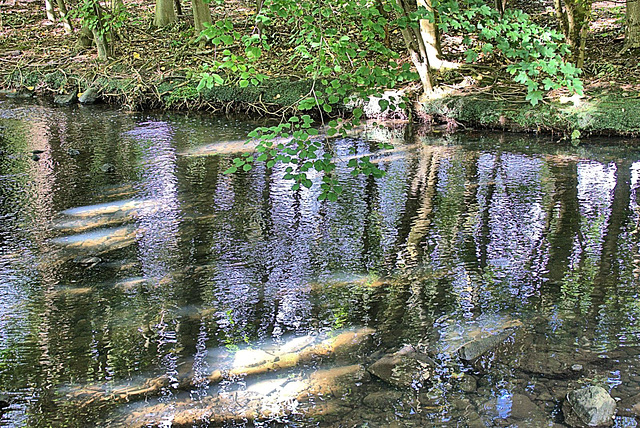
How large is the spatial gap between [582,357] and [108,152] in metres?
7.65

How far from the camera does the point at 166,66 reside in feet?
45.1

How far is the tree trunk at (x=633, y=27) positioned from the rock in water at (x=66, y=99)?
11190 mm

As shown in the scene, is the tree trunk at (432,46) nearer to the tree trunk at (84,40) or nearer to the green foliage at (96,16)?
the green foliage at (96,16)

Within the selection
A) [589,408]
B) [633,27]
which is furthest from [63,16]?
[589,408]

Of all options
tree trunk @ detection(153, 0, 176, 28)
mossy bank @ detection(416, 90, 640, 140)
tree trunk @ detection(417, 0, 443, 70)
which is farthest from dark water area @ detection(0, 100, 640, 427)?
tree trunk @ detection(153, 0, 176, 28)

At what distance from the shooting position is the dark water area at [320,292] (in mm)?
3736

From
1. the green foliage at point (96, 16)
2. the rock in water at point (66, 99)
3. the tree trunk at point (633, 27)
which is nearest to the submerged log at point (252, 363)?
the green foliage at point (96, 16)

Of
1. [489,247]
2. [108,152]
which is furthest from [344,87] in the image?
[108,152]

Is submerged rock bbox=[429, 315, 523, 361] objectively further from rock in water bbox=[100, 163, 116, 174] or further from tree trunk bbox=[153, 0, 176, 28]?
tree trunk bbox=[153, 0, 176, 28]

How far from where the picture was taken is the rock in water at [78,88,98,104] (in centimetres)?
1341

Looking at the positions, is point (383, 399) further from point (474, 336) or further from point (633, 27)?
point (633, 27)

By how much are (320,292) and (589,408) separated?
89.0 inches

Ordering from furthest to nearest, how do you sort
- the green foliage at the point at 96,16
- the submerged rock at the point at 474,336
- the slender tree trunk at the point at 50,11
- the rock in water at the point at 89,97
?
the slender tree trunk at the point at 50,11, the rock in water at the point at 89,97, the green foliage at the point at 96,16, the submerged rock at the point at 474,336

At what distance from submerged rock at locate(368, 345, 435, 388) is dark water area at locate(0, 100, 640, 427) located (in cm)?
1
